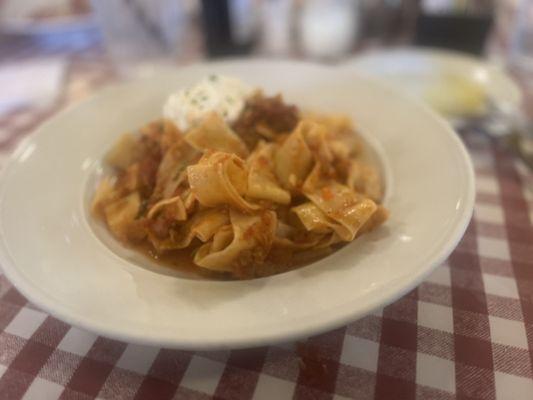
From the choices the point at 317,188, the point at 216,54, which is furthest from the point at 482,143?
the point at 216,54

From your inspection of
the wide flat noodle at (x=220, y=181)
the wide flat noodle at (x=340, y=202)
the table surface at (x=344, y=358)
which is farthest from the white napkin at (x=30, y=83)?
the wide flat noodle at (x=340, y=202)

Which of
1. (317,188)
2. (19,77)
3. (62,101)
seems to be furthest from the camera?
(19,77)

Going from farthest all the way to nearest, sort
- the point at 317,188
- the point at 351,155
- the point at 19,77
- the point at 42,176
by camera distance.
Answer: the point at 19,77, the point at 351,155, the point at 42,176, the point at 317,188

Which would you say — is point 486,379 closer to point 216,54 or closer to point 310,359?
point 310,359

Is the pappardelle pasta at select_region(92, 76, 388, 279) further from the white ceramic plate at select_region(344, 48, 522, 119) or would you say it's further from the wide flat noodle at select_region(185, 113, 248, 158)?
the white ceramic plate at select_region(344, 48, 522, 119)

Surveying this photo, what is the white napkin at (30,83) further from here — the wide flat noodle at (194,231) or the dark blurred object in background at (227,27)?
the wide flat noodle at (194,231)

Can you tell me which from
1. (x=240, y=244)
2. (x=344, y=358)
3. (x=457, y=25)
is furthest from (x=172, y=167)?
(x=457, y=25)
